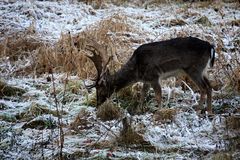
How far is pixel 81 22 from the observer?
454 inches

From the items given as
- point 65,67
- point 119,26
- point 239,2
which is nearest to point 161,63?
point 65,67

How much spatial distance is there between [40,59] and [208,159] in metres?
4.49

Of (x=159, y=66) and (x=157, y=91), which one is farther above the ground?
(x=159, y=66)

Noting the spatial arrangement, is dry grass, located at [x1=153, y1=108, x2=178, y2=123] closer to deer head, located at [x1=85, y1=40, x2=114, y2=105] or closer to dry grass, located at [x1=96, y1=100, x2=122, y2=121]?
dry grass, located at [x1=96, y1=100, x2=122, y2=121]

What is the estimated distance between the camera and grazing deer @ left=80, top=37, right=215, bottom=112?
22.3 ft

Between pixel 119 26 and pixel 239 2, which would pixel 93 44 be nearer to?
pixel 119 26

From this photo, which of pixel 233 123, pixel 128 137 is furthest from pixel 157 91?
pixel 128 137

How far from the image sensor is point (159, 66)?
6.97 meters

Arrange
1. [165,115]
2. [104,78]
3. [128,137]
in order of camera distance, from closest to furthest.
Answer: [128,137] → [165,115] → [104,78]

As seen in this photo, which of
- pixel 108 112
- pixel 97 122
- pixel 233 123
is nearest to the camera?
pixel 233 123

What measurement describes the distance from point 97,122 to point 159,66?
1348mm

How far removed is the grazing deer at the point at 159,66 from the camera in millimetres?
6793

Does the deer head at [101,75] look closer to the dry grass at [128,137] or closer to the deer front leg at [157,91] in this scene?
the deer front leg at [157,91]

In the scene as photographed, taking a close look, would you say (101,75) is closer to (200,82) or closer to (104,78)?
(104,78)
